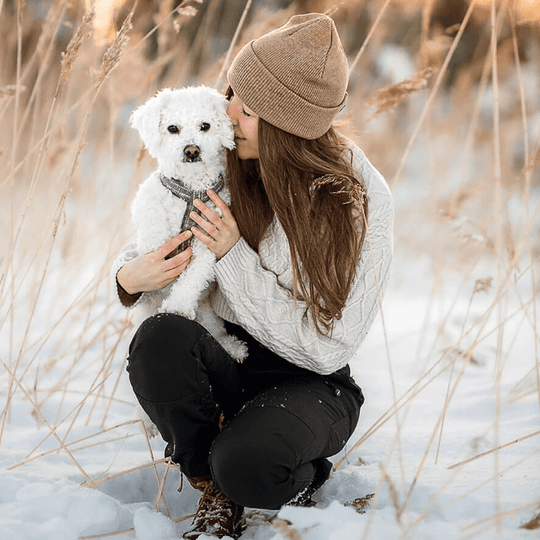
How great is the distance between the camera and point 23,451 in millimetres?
1479

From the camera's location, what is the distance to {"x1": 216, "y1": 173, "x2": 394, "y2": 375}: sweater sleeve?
4.20 feet

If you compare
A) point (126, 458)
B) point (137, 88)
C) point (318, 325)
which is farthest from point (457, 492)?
point (137, 88)

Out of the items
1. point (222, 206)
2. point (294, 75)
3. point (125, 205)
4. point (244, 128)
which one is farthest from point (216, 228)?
point (125, 205)

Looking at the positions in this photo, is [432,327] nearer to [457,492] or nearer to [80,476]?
[457,492]

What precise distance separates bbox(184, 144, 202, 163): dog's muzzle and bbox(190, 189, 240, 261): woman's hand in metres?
0.10

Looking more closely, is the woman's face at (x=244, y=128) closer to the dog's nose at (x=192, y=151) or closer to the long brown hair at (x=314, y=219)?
the long brown hair at (x=314, y=219)

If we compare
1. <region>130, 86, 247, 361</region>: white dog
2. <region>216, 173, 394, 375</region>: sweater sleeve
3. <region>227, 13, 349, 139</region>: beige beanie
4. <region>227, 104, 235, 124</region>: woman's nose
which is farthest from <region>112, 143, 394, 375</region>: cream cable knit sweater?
<region>227, 104, 235, 124</region>: woman's nose

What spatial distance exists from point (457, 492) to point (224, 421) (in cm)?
60

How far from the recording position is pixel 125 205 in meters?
1.79

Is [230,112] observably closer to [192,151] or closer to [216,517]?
[192,151]

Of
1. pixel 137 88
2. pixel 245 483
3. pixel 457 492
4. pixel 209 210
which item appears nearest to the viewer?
pixel 245 483

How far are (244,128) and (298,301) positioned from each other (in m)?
0.48

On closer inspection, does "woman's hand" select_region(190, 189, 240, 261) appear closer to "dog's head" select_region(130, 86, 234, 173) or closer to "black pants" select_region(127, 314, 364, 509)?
"dog's head" select_region(130, 86, 234, 173)

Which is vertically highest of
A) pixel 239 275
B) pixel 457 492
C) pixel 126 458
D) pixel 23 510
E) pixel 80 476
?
pixel 239 275
